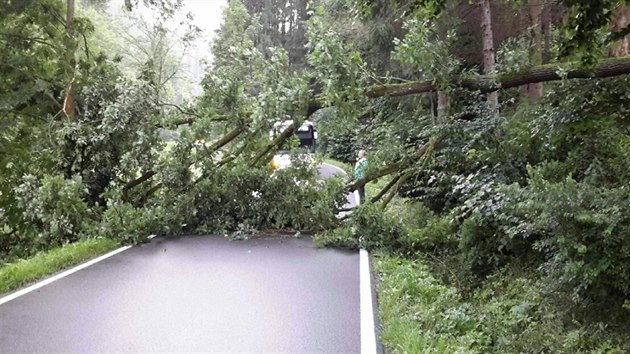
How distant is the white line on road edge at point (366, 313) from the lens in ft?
17.0

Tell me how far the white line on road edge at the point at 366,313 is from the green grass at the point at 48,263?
15.7ft

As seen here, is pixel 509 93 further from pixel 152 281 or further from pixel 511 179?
pixel 152 281

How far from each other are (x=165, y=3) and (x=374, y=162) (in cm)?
857

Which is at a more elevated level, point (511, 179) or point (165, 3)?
point (165, 3)

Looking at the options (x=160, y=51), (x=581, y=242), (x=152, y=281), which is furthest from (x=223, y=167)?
(x=160, y=51)

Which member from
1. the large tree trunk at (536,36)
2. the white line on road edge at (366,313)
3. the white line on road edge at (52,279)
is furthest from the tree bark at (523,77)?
the white line on road edge at (52,279)

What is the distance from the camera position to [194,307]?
647cm

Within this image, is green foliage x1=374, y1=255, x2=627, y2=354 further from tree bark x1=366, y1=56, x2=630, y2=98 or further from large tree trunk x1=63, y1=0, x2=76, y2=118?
large tree trunk x1=63, y1=0, x2=76, y2=118

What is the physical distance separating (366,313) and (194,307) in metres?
2.17

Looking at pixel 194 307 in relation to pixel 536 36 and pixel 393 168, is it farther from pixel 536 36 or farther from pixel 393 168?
pixel 536 36

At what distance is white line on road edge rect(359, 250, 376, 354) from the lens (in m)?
5.19

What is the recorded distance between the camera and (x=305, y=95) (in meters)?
11.0

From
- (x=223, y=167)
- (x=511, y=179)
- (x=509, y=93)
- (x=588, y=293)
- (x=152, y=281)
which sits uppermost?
(x=509, y=93)

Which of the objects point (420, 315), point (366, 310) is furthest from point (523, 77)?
point (366, 310)
